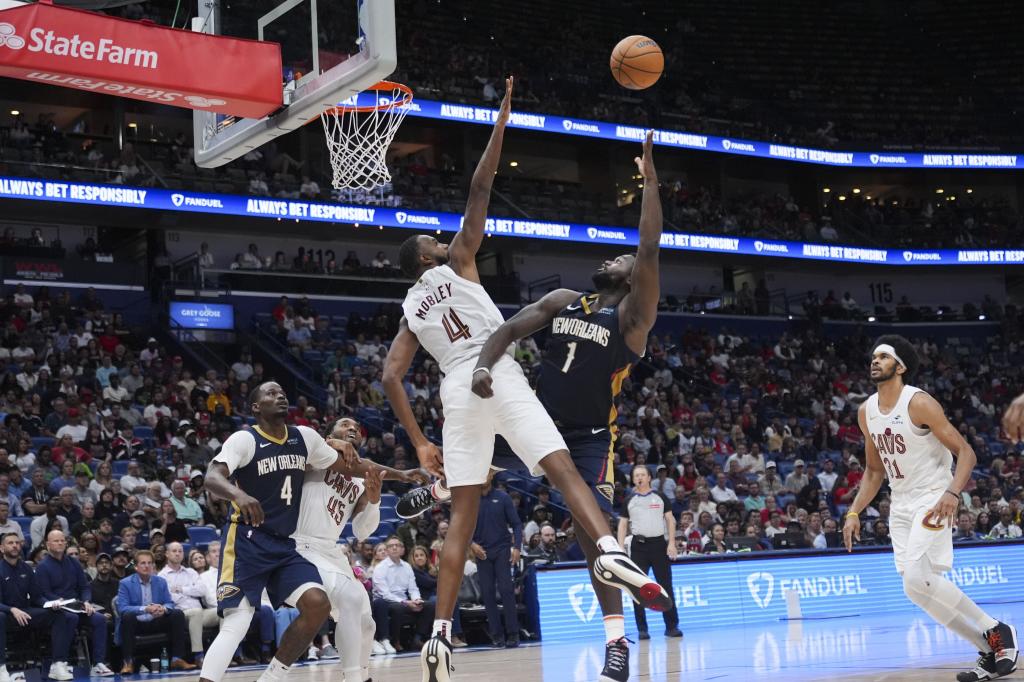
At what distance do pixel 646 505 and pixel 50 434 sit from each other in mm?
9700

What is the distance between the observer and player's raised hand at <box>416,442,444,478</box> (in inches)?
232

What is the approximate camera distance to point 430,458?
5.92 meters

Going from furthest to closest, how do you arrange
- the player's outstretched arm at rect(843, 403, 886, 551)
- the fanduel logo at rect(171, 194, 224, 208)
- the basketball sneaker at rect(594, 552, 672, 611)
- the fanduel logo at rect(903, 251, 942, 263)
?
the fanduel logo at rect(903, 251, 942, 263) < the fanduel logo at rect(171, 194, 224, 208) < the player's outstretched arm at rect(843, 403, 886, 551) < the basketball sneaker at rect(594, 552, 672, 611)

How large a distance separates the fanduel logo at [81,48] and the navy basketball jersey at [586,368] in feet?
14.7

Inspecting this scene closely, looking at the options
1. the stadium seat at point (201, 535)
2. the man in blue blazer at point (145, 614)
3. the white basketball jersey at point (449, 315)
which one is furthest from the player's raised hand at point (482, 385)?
the stadium seat at point (201, 535)

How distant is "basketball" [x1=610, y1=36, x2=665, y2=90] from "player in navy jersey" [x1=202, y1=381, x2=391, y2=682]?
3.50m

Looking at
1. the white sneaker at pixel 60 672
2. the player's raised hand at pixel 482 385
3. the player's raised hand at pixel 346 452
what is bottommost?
the white sneaker at pixel 60 672

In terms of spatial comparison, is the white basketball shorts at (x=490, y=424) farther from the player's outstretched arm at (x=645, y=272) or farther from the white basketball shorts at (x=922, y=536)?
the white basketball shorts at (x=922, y=536)

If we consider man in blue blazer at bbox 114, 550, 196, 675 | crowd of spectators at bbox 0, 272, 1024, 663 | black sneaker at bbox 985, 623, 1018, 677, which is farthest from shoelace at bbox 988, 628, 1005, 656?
man in blue blazer at bbox 114, 550, 196, 675

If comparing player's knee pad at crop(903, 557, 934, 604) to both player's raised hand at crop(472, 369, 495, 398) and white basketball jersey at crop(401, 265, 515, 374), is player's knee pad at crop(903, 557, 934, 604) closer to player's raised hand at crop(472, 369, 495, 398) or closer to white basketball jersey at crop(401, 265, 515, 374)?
white basketball jersey at crop(401, 265, 515, 374)

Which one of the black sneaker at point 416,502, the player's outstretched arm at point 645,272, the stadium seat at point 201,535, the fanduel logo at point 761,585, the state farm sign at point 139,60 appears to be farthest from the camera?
the fanduel logo at point 761,585

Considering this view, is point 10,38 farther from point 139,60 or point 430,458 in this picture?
point 430,458

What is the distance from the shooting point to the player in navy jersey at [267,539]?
6.77 m

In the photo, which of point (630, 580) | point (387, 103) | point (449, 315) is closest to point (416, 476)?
point (449, 315)
